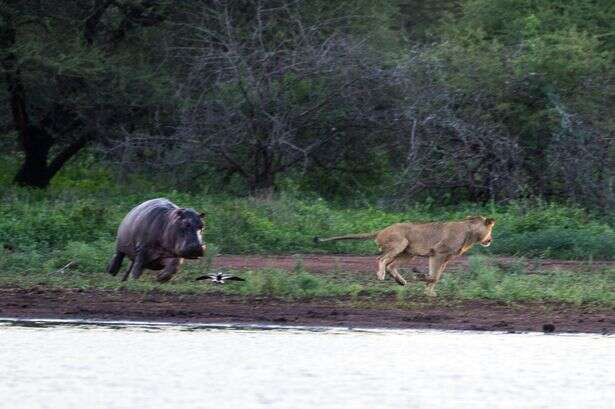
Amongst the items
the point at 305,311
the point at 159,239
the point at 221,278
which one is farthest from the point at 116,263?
the point at 305,311

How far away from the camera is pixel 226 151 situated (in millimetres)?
22922

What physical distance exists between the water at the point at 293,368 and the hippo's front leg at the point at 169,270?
2207 mm

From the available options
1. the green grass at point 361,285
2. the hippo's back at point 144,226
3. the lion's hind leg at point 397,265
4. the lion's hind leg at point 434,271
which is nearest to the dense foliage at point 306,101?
the green grass at point 361,285

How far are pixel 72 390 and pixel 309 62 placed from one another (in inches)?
530

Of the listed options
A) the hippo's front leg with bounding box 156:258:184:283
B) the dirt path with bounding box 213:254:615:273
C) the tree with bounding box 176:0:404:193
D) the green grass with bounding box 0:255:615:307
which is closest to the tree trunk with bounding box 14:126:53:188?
the tree with bounding box 176:0:404:193

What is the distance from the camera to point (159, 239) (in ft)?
49.9

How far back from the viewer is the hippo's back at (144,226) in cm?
1532

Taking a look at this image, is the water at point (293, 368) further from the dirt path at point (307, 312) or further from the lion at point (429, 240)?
the lion at point (429, 240)

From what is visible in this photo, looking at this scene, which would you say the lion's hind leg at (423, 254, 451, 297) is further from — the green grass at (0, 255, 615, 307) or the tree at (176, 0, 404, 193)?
the tree at (176, 0, 404, 193)

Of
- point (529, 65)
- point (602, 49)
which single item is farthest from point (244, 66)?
point (602, 49)

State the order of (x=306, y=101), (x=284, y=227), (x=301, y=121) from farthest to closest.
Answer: (x=306, y=101)
(x=301, y=121)
(x=284, y=227)

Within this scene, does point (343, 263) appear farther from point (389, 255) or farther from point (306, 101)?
point (306, 101)

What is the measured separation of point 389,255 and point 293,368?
4.47 meters

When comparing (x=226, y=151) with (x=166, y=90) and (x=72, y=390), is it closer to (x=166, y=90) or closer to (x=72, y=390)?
(x=166, y=90)
